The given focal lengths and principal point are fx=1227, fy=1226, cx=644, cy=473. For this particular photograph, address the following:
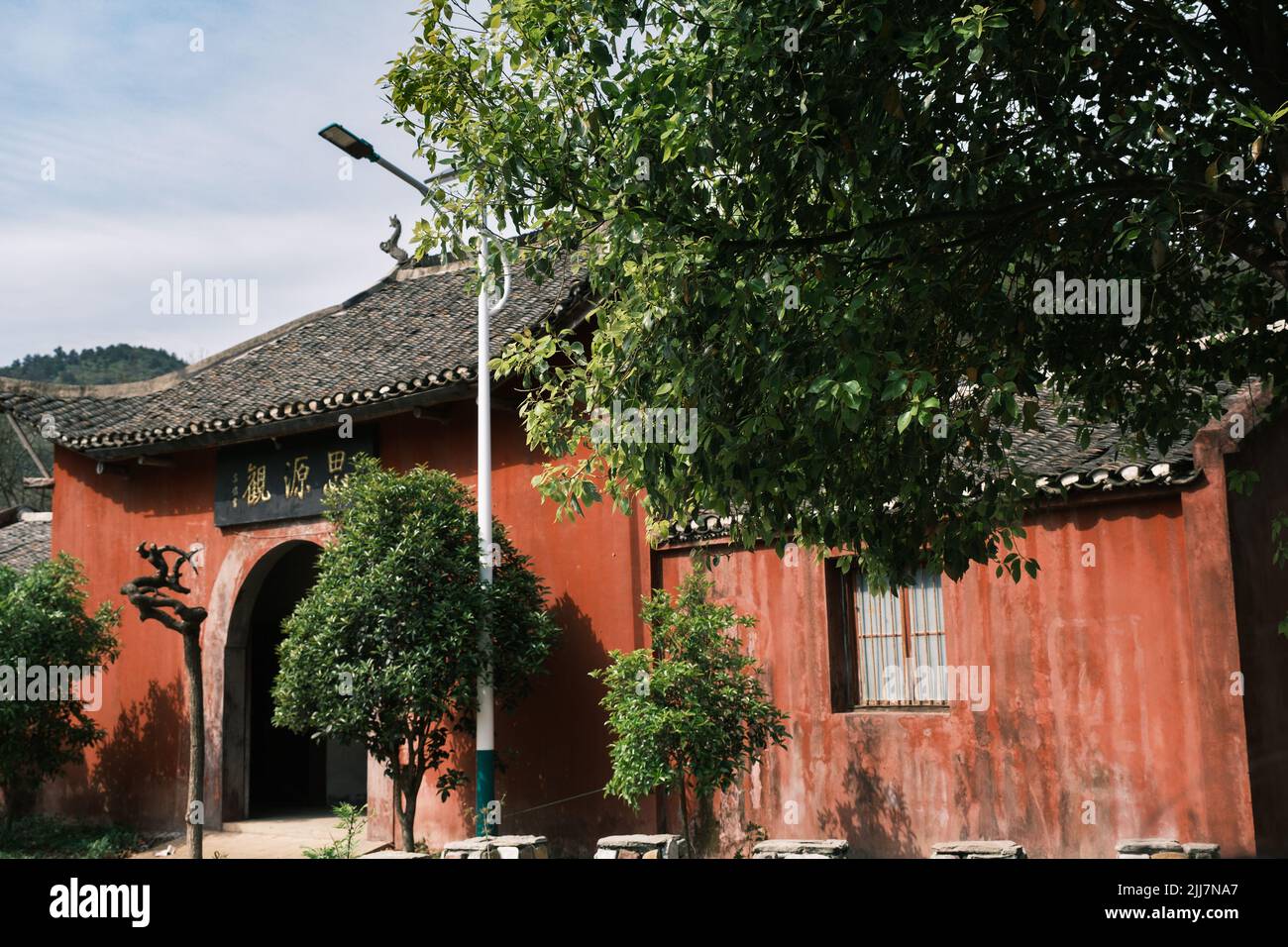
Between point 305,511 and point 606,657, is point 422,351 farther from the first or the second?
point 606,657

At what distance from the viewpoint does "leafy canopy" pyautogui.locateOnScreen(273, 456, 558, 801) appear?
1018 cm

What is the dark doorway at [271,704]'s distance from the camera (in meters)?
14.9

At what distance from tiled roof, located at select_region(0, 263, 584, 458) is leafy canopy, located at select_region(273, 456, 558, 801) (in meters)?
1.35

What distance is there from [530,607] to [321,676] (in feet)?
6.16

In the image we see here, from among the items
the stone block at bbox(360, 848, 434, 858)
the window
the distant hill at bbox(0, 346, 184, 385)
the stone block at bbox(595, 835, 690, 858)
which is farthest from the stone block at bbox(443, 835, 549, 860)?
the distant hill at bbox(0, 346, 184, 385)

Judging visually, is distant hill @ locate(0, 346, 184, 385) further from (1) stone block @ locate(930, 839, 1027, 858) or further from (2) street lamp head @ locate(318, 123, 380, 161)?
(1) stone block @ locate(930, 839, 1027, 858)

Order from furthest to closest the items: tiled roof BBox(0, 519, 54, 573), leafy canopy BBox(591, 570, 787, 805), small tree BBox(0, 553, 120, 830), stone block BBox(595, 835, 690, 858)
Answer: tiled roof BBox(0, 519, 54, 573) → small tree BBox(0, 553, 120, 830) → stone block BBox(595, 835, 690, 858) → leafy canopy BBox(591, 570, 787, 805)

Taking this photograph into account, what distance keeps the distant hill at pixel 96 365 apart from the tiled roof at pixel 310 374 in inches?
1138

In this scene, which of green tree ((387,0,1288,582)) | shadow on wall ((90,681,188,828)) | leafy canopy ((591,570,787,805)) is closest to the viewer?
green tree ((387,0,1288,582))

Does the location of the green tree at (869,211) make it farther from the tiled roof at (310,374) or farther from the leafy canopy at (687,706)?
the tiled roof at (310,374)
